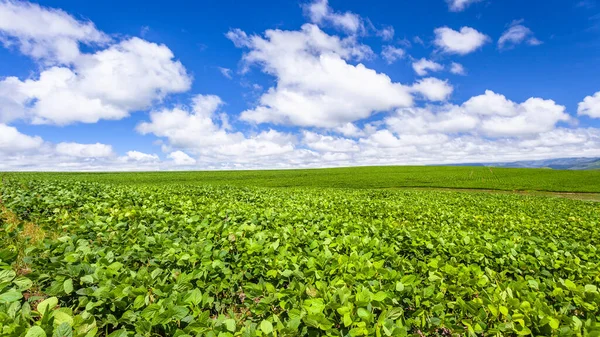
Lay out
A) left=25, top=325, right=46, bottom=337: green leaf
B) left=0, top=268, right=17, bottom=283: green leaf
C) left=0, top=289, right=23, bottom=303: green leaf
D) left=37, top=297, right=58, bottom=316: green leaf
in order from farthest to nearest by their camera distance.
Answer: left=0, top=268, right=17, bottom=283: green leaf, left=0, top=289, right=23, bottom=303: green leaf, left=37, top=297, right=58, bottom=316: green leaf, left=25, top=325, right=46, bottom=337: green leaf

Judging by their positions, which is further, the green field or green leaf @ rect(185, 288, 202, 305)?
green leaf @ rect(185, 288, 202, 305)

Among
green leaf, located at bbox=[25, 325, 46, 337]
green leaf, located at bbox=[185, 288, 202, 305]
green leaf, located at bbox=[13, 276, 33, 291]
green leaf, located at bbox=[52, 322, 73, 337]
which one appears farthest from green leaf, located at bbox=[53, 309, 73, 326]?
green leaf, located at bbox=[185, 288, 202, 305]

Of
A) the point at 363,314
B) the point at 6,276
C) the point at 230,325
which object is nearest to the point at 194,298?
the point at 230,325

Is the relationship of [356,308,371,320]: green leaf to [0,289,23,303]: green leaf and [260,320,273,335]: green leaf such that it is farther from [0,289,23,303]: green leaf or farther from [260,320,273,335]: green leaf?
[0,289,23,303]: green leaf

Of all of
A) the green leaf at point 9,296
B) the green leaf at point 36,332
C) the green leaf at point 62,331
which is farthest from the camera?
the green leaf at point 9,296

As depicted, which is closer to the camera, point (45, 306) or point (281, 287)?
point (45, 306)

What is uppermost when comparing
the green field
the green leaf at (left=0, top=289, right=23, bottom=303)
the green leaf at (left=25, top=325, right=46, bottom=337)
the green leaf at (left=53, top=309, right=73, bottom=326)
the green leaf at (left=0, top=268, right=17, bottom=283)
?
the green leaf at (left=0, top=268, right=17, bottom=283)

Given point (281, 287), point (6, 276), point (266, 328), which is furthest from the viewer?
point (281, 287)

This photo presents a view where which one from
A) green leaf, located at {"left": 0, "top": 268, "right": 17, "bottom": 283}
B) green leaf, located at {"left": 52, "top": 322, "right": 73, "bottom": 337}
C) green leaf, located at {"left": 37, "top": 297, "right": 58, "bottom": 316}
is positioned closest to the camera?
green leaf, located at {"left": 52, "top": 322, "right": 73, "bottom": 337}

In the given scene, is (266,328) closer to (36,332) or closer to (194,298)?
(194,298)

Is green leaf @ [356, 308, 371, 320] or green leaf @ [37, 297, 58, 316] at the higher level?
green leaf @ [37, 297, 58, 316]

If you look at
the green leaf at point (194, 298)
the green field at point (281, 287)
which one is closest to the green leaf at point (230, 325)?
the green field at point (281, 287)

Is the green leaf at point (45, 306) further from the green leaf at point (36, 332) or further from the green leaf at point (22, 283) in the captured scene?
the green leaf at point (22, 283)

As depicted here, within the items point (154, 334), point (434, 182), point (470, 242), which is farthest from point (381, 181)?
point (154, 334)
